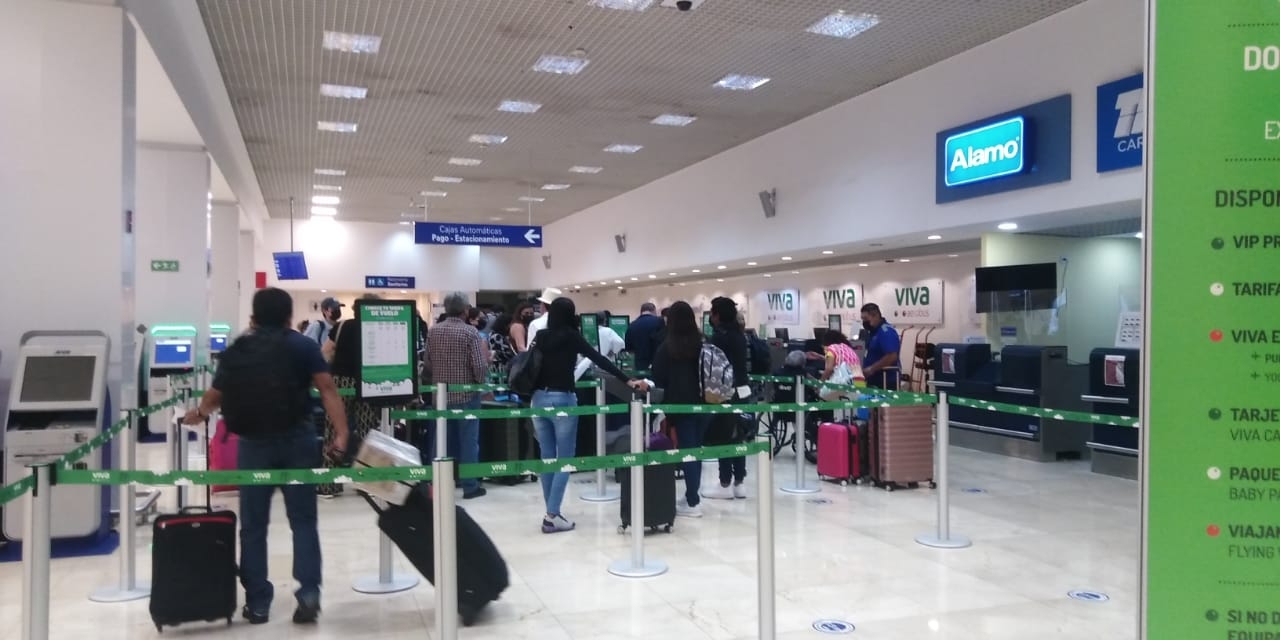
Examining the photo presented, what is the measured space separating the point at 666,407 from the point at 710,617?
5.37 feet

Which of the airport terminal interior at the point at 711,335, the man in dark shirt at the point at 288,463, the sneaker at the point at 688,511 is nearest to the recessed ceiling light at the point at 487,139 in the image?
the airport terminal interior at the point at 711,335

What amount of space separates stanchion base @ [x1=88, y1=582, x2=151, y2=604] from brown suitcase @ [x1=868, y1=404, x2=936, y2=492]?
18.0ft

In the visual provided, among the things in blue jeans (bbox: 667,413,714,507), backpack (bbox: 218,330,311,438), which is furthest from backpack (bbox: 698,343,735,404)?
backpack (bbox: 218,330,311,438)

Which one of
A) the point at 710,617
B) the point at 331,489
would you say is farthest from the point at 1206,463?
the point at 331,489

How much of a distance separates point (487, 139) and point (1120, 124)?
8792mm

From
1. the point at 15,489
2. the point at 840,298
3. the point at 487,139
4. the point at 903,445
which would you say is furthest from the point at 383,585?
the point at 840,298

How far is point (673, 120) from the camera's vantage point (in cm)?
1216

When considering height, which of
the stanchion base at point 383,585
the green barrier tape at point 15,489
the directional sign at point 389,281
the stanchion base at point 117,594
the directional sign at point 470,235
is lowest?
the stanchion base at point 117,594

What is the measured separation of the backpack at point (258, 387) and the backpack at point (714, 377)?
3.11m

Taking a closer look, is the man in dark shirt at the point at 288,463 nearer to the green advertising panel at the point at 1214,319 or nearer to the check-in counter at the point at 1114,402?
the green advertising panel at the point at 1214,319

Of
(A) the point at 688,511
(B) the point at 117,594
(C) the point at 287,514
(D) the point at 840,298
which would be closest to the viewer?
(C) the point at 287,514

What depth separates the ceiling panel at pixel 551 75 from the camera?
26.1 feet

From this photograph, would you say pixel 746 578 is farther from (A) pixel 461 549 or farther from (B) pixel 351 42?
(B) pixel 351 42

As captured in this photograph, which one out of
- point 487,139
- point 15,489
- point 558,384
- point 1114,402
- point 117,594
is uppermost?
point 487,139
